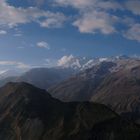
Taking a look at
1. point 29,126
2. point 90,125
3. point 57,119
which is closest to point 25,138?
point 29,126

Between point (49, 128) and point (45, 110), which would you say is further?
point (45, 110)

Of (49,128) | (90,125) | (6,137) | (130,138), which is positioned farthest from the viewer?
(6,137)

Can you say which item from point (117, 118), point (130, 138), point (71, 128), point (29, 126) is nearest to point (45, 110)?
point (29, 126)

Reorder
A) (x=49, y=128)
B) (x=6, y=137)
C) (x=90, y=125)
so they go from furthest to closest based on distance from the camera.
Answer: (x=6, y=137) → (x=49, y=128) → (x=90, y=125)

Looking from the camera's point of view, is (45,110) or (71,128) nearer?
(71,128)

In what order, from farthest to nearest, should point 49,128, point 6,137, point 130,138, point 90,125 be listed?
1. point 6,137
2. point 49,128
3. point 90,125
4. point 130,138

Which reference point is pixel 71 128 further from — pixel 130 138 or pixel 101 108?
pixel 130 138

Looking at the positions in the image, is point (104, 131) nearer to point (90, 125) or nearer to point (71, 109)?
point (90, 125)

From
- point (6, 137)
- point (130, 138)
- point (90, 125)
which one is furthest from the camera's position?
point (6, 137)

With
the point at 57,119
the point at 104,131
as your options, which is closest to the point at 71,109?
the point at 57,119
